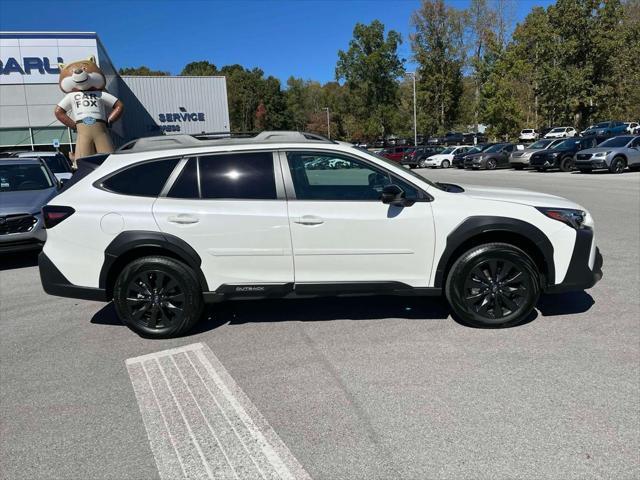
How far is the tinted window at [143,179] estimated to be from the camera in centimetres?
443

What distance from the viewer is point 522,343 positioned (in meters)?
4.16

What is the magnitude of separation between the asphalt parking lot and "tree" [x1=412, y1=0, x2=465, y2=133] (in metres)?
50.5

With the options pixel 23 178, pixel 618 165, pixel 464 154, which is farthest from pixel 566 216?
pixel 464 154

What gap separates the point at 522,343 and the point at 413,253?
117cm

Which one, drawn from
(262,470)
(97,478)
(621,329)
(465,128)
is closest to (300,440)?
(262,470)

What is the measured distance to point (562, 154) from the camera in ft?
80.1

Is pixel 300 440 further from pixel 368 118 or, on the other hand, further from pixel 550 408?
pixel 368 118

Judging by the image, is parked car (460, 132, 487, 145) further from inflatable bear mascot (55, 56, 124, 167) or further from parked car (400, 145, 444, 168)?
inflatable bear mascot (55, 56, 124, 167)

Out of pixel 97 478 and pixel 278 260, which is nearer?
pixel 97 478

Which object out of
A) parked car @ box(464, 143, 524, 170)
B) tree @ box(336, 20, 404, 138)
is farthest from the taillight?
tree @ box(336, 20, 404, 138)

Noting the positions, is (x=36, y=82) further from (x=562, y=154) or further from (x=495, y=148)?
(x=562, y=154)

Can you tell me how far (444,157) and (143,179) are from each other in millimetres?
32808

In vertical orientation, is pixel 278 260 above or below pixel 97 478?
above

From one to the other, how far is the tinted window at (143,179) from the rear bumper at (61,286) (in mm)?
866
